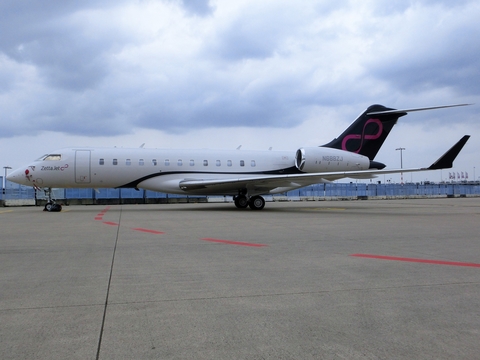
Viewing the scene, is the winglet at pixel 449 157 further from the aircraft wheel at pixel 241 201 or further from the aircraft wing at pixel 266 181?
the aircraft wheel at pixel 241 201

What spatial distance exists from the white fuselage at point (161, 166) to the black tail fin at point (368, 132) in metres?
0.68

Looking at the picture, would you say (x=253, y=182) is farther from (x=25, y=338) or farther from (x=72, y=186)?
(x=25, y=338)

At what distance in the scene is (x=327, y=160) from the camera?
22.7m

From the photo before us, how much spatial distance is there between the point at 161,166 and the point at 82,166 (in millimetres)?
3825

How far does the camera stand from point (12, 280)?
16.5 ft

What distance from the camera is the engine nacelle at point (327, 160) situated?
2245 centimetres

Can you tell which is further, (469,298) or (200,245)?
(200,245)

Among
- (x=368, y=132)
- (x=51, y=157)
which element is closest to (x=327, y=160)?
(x=368, y=132)

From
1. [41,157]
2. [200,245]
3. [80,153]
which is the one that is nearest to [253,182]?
[80,153]

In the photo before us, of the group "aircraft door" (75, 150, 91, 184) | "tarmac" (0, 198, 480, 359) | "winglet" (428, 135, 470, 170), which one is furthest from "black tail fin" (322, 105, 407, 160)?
"tarmac" (0, 198, 480, 359)

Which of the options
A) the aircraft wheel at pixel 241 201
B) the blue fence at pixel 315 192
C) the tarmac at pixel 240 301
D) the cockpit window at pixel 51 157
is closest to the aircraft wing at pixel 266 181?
the aircraft wheel at pixel 241 201

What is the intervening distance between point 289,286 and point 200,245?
3.52 m

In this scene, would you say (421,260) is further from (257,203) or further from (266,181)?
(257,203)

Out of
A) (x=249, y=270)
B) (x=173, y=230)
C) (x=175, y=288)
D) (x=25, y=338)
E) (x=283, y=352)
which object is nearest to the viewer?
(x=283, y=352)
